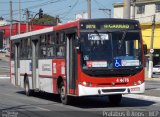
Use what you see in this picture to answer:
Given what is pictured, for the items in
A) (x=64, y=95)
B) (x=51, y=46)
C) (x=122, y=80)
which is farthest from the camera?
Answer: (x=51, y=46)

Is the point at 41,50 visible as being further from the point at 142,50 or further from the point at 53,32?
the point at 142,50

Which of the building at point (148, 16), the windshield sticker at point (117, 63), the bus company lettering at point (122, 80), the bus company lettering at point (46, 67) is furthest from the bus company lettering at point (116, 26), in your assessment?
the building at point (148, 16)

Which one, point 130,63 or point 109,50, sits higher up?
point 109,50

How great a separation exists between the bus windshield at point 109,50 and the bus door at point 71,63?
58 centimetres

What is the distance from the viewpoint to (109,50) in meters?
18.5

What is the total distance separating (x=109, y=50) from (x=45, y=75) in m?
4.81

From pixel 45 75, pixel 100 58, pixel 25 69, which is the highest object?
pixel 100 58

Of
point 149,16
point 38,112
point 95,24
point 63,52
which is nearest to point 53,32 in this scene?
point 63,52

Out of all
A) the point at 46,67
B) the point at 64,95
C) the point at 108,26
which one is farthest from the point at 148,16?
the point at 108,26

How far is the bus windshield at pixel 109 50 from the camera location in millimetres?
18391

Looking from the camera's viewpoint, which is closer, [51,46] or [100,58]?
[100,58]

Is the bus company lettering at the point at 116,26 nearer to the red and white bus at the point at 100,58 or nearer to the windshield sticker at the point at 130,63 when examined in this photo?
the red and white bus at the point at 100,58

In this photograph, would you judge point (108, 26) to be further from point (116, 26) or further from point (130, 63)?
point (130, 63)

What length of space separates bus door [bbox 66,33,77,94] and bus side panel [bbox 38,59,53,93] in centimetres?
231
